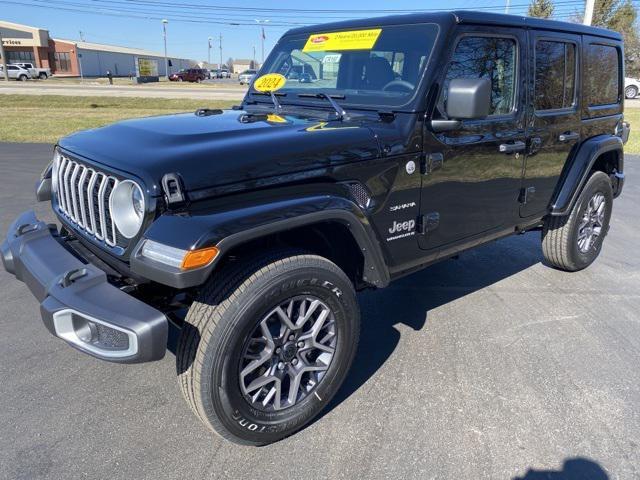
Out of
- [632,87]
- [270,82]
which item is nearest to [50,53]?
[632,87]

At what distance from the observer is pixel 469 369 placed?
315 centimetres

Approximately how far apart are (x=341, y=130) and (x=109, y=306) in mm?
1429

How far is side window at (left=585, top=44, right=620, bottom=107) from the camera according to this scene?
4211mm

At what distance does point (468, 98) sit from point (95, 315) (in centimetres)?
210

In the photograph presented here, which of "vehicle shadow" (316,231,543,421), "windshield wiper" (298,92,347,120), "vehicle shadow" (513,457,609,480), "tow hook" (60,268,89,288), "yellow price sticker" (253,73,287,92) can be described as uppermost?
"yellow price sticker" (253,73,287,92)

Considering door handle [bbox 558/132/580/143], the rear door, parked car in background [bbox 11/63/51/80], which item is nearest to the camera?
the rear door

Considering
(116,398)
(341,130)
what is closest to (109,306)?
(116,398)

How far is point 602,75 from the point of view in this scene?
14.5 feet

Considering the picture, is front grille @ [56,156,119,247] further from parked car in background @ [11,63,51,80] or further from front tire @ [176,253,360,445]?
→ parked car in background @ [11,63,51,80]

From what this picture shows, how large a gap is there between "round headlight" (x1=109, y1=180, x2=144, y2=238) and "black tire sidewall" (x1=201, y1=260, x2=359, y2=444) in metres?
A: 0.57

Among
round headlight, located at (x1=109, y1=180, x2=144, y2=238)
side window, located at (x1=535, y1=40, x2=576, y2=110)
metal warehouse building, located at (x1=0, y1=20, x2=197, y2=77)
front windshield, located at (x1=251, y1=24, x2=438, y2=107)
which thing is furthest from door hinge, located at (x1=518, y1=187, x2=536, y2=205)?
metal warehouse building, located at (x1=0, y1=20, x2=197, y2=77)

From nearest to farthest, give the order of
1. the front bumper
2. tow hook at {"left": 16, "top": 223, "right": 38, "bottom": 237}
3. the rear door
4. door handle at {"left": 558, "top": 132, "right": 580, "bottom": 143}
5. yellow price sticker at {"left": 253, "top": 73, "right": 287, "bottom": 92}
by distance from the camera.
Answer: the front bumper, tow hook at {"left": 16, "top": 223, "right": 38, "bottom": 237}, yellow price sticker at {"left": 253, "top": 73, "right": 287, "bottom": 92}, the rear door, door handle at {"left": 558, "top": 132, "right": 580, "bottom": 143}

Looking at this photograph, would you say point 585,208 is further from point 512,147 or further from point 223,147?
point 223,147

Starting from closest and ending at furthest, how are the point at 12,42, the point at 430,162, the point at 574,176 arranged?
the point at 430,162 → the point at 574,176 → the point at 12,42
